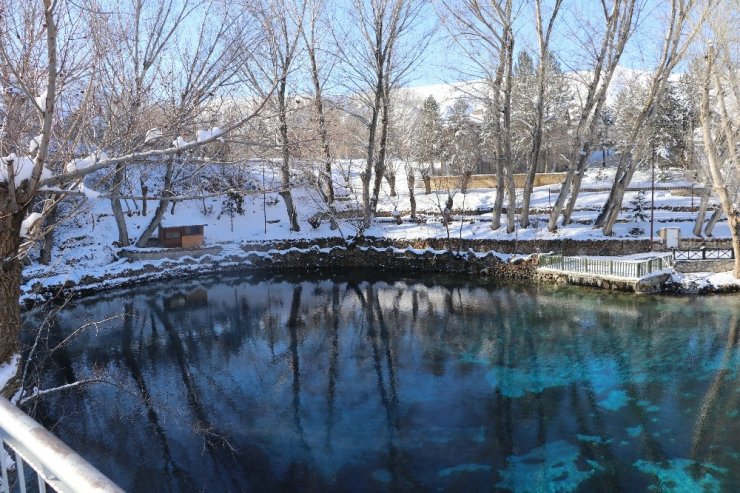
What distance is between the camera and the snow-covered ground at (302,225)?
81.6 ft

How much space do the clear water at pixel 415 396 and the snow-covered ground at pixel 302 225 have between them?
5.92 metres

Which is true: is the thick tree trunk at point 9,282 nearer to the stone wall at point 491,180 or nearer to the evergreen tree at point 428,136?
the stone wall at point 491,180

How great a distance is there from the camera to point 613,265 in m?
19.9

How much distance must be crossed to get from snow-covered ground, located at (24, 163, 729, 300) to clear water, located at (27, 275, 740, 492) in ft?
19.4

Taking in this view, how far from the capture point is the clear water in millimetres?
8445

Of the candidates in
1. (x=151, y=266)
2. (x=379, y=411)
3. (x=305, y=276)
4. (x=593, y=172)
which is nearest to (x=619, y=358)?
(x=379, y=411)

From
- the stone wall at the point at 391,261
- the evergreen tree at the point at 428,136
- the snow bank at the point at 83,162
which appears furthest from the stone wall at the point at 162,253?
the snow bank at the point at 83,162

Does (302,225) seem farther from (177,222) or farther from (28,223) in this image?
(28,223)

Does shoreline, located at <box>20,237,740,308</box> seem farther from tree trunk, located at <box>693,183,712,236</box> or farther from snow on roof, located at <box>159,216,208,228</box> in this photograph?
tree trunk, located at <box>693,183,712,236</box>

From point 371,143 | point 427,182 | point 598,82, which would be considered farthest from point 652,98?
point 427,182

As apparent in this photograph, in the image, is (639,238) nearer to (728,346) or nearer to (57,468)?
(728,346)

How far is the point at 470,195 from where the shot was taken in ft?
132

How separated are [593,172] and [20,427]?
1952 inches

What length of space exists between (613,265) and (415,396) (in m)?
12.1
